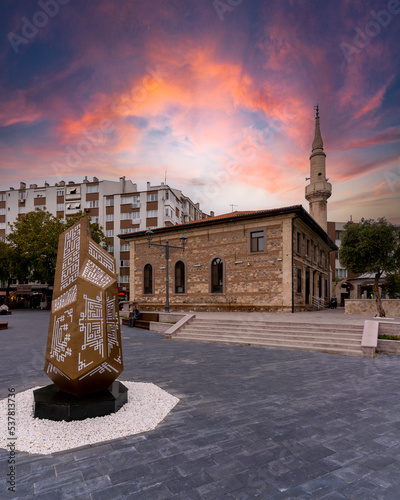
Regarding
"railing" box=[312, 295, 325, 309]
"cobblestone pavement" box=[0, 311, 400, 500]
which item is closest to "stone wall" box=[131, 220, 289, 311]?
"railing" box=[312, 295, 325, 309]

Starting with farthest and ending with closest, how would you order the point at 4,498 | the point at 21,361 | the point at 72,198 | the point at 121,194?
the point at 72,198 < the point at 121,194 < the point at 21,361 < the point at 4,498

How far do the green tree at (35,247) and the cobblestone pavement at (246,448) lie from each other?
30748mm

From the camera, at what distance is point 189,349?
10570mm

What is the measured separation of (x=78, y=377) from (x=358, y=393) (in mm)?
4836

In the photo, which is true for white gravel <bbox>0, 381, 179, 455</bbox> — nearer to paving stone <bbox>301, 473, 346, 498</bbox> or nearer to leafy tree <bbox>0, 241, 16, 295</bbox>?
paving stone <bbox>301, 473, 346, 498</bbox>

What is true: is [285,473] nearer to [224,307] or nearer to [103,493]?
[103,493]

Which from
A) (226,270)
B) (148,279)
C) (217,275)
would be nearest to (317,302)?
(226,270)

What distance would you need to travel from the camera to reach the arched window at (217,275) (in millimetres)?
22109

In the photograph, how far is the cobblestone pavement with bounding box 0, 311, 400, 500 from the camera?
2.87 meters

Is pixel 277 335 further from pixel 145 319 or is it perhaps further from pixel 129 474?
pixel 129 474

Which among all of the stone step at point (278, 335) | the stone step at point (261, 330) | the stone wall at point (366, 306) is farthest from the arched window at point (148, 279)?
the stone wall at point (366, 306)

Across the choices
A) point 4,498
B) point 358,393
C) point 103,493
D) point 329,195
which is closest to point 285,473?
point 103,493

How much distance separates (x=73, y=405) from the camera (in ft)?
14.0

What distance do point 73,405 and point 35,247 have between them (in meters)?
34.5
